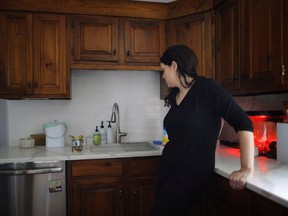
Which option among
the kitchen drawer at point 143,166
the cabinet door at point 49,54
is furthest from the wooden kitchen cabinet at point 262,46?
the cabinet door at point 49,54

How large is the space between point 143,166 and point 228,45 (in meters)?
1.25

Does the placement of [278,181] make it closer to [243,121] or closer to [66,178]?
[243,121]

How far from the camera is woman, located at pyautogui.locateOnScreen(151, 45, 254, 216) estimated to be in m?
1.29

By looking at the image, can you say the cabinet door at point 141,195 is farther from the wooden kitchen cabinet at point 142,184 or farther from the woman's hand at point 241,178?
the woman's hand at point 241,178

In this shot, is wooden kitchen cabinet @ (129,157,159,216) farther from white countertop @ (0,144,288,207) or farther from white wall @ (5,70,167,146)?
white wall @ (5,70,167,146)

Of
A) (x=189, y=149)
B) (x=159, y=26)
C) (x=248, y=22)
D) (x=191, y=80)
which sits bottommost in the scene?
(x=189, y=149)

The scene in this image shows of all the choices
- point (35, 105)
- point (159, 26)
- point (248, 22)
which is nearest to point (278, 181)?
point (248, 22)

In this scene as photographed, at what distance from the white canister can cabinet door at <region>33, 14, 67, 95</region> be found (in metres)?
0.34

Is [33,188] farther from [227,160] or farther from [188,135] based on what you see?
[227,160]

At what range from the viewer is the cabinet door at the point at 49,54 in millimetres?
2266

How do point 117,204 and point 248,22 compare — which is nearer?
point 248,22

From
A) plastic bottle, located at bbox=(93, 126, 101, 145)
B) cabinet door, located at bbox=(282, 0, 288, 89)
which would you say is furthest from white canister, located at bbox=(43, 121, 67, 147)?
cabinet door, located at bbox=(282, 0, 288, 89)

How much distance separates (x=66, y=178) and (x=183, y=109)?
1241 mm

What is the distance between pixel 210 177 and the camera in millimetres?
1438
